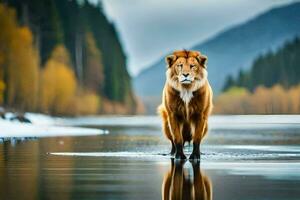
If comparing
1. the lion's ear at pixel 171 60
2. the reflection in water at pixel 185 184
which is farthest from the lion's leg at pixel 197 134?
the reflection in water at pixel 185 184

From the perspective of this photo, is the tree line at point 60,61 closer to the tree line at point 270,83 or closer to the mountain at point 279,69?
the tree line at point 270,83

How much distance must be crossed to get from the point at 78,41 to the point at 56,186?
93.3 m

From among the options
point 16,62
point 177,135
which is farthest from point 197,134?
point 16,62

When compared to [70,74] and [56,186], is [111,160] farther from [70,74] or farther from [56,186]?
[70,74]

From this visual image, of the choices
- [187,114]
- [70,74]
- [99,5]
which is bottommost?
[187,114]

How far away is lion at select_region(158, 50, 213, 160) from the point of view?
67.5 feet

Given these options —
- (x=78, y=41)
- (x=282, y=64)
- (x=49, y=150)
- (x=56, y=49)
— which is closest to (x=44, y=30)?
(x=56, y=49)

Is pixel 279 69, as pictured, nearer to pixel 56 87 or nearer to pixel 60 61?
pixel 60 61

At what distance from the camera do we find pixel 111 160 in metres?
20.5

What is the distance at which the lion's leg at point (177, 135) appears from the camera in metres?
20.8

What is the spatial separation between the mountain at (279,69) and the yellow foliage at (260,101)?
42.2 inches

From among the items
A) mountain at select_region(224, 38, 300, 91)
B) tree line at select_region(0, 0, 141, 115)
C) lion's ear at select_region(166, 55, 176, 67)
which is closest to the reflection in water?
lion's ear at select_region(166, 55, 176, 67)

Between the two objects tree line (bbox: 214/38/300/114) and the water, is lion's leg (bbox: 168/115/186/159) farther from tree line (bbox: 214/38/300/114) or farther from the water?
tree line (bbox: 214/38/300/114)

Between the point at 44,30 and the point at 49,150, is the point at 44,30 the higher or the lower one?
the higher one
